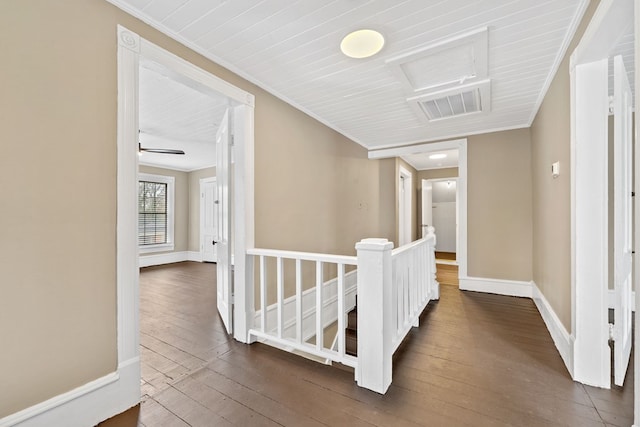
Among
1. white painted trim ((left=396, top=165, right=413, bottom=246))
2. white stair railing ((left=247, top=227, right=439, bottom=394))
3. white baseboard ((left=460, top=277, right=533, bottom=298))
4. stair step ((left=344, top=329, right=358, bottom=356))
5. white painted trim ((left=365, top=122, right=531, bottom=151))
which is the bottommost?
stair step ((left=344, top=329, right=358, bottom=356))

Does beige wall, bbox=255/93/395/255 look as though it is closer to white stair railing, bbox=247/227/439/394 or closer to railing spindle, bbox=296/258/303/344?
white stair railing, bbox=247/227/439/394

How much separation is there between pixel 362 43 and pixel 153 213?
661 centimetres

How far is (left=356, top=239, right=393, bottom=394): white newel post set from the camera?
5.43 ft

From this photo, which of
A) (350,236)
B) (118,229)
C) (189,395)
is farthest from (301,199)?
(189,395)

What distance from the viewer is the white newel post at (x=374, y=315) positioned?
166 cm

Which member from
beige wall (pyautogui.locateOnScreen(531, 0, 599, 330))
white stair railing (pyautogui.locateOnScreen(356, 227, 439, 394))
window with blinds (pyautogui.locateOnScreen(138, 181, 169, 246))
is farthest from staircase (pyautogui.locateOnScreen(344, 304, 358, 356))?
window with blinds (pyautogui.locateOnScreen(138, 181, 169, 246))

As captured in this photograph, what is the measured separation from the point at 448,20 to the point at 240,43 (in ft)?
4.59

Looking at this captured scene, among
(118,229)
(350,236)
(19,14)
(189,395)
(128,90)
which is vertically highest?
(19,14)

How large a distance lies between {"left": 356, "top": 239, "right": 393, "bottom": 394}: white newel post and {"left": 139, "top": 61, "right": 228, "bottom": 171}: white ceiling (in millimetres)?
1767

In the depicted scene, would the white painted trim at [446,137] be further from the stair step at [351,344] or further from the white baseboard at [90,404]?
the white baseboard at [90,404]

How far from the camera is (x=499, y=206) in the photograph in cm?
382

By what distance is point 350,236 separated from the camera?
4.09 m

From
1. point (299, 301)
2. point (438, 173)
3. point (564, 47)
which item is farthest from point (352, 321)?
point (438, 173)

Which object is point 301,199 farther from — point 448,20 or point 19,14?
point 19,14
